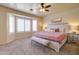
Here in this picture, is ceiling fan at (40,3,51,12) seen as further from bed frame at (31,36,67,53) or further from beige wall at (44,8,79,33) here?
bed frame at (31,36,67,53)

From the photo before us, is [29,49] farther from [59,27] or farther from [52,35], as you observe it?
[59,27]

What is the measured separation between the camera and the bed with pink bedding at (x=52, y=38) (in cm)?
212

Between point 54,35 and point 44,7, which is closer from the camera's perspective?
point 44,7

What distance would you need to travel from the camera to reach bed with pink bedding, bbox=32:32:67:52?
2.12 metres

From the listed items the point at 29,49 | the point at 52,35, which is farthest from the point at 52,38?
the point at 29,49

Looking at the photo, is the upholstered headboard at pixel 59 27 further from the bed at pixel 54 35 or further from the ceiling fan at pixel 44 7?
the ceiling fan at pixel 44 7

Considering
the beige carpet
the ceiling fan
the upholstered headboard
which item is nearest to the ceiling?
the ceiling fan

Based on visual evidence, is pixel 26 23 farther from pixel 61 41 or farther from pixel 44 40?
pixel 61 41

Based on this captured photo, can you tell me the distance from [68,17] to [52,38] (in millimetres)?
665

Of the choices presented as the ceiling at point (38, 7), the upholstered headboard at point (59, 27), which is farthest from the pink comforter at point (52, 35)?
the ceiling at point (38, 7)

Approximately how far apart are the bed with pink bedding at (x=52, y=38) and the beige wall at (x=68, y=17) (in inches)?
13.2

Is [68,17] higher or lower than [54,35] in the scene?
higher

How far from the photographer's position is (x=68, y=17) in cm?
217
